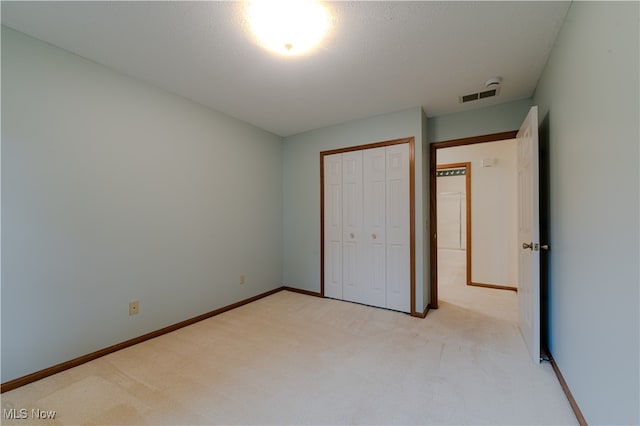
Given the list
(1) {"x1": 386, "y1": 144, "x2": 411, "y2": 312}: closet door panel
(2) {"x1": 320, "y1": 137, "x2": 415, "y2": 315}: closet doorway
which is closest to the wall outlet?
(2) {"x1": 320, "y1": 137, "x2": 415, "y2": 315}: closet doorway

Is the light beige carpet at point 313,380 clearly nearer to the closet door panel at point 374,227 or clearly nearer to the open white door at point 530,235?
the open white door at point 530,235

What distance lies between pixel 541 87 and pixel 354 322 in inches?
112

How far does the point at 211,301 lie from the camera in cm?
306

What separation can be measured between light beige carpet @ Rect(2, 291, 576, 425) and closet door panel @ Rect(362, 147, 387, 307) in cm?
63

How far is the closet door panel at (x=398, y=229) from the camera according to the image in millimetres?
3102

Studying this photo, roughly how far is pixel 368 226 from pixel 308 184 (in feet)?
3.67

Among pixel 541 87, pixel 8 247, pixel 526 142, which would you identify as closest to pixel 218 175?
pixel 8 247

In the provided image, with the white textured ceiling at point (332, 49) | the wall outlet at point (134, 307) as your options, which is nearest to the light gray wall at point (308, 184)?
the white textured ceiling at point (332, 49)

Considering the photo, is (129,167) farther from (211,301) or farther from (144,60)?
(211,301)

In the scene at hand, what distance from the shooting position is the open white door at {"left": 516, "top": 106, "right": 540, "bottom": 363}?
2.02 m

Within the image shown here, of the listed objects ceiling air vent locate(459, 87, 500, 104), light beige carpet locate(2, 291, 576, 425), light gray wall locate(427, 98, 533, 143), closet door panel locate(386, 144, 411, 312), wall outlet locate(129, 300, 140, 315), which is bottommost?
light beige carpet locate(2, 291, 576, 425)

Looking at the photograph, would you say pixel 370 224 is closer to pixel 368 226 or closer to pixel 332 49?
pixel 368 226

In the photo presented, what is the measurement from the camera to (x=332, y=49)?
6.43 feet

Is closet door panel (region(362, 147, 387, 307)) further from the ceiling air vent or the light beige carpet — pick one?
the ceiling air vent
